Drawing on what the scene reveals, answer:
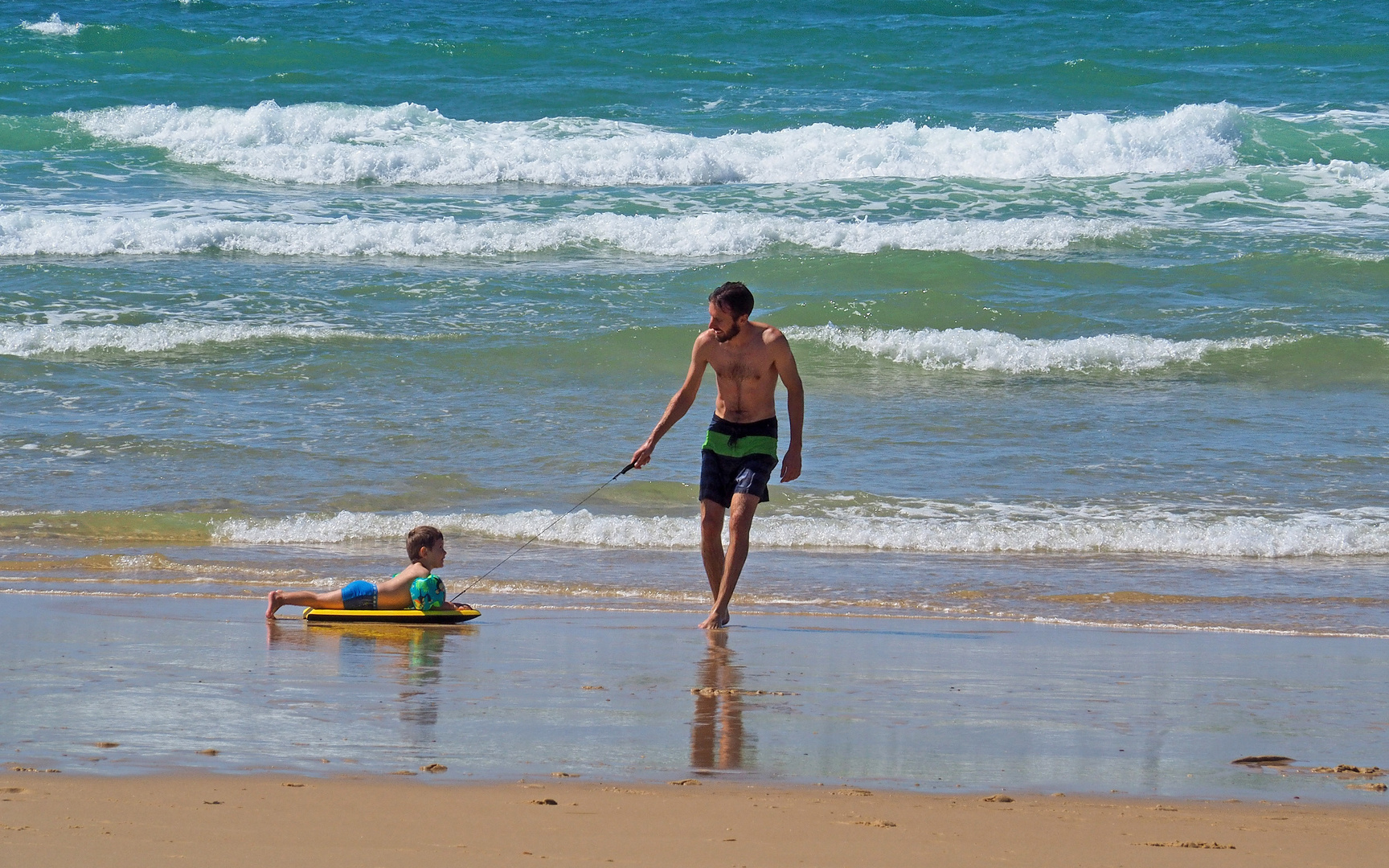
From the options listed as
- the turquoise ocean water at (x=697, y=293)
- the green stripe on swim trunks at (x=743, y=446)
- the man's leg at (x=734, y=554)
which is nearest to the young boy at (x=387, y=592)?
the turquoise ocean water at (x=697, y=293)

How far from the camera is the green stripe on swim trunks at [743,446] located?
562 cm

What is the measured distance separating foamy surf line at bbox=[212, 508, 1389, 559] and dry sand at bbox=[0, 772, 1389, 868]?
396 cm

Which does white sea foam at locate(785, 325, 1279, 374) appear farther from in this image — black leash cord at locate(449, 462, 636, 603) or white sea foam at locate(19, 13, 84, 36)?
white sea foam at locate(19, 13, 84, 36)

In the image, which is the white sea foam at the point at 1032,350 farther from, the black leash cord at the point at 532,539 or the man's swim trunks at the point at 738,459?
the man's swim trunks at the point at 738,459

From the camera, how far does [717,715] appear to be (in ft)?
13.0

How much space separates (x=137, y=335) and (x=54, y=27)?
61.2 ft

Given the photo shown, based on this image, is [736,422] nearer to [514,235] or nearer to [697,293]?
[697,293]

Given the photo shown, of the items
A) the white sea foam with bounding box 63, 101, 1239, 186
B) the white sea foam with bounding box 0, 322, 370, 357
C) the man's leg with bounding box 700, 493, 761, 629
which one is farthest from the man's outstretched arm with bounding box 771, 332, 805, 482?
the white sea foam with bounding box 63, 101, 1239, 186

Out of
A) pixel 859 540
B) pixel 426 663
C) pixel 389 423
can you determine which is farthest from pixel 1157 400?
pixel 426 663

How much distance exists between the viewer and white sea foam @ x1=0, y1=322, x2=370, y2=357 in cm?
1152

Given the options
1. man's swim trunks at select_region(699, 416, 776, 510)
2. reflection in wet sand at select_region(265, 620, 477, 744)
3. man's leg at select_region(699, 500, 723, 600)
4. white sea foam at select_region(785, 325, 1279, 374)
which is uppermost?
white sea foam at select_region(785, 325, 1279, 374)

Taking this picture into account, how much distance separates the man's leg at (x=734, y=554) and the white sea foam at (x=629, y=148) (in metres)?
13.8

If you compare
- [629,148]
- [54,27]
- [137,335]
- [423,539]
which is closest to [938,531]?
[423,539]

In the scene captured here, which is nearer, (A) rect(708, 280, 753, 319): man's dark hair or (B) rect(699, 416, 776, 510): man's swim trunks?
(A) rect(708, 280, 753, 319): man's dark hair
